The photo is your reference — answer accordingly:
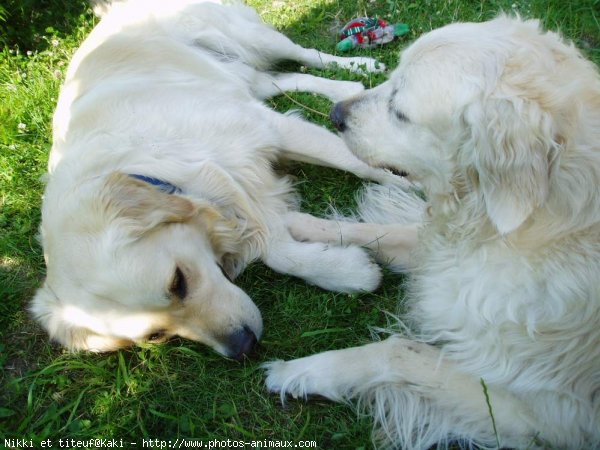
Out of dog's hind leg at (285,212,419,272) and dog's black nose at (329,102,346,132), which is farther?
dog's hind leg at (285,212,419,272)

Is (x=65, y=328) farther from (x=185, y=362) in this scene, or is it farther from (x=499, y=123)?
(x=499, y=123)

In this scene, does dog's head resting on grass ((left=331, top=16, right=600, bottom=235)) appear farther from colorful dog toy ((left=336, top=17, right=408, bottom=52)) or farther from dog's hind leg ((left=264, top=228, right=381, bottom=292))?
colorful dog toy ((left=336, top=17, right=408, bottom=52))

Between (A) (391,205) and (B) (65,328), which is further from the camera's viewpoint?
(A) (391,205)

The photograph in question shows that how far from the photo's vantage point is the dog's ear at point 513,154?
1753 millimetres

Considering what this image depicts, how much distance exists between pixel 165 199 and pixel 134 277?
40cm

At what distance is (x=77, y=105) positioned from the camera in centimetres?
332

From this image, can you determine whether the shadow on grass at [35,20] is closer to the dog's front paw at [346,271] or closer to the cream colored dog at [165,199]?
the cream colored dog at [165,199]

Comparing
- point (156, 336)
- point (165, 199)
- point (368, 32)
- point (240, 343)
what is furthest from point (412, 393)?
point (368, 32)

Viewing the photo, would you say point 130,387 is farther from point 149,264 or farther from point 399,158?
point 399,158

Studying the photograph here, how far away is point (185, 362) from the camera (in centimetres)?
266

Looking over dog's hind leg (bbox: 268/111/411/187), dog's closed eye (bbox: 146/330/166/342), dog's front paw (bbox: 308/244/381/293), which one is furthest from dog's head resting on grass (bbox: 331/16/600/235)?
dog's closed eye (bbox: 146/330/166/342)

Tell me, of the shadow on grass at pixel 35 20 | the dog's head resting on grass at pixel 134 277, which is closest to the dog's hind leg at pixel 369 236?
the dog's head resting on grass at pixel 134 277

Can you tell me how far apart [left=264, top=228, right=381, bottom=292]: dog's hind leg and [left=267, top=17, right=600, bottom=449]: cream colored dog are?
337mm

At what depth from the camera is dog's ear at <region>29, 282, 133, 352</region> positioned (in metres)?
2.52
